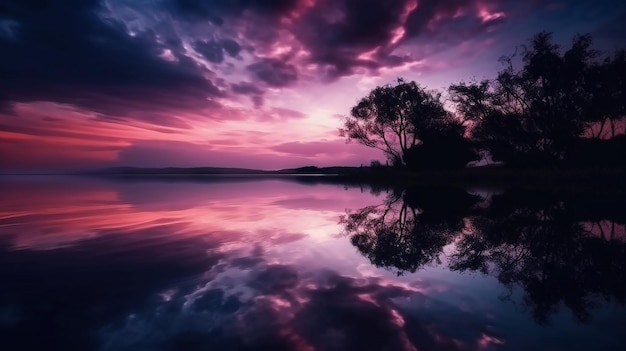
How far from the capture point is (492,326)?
3365 mm

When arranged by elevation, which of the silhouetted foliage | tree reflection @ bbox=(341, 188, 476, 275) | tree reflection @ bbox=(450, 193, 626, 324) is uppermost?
the silhouetted foliage

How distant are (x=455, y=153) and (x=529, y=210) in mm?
34087

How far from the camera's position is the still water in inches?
122

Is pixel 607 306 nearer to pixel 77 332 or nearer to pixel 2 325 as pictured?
pixel 77 332

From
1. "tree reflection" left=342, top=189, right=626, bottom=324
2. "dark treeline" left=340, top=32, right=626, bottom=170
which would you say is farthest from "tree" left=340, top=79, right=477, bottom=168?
"tree reflection" left=342, top=189, right=626, bottom=324

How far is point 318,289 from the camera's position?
14.8ft

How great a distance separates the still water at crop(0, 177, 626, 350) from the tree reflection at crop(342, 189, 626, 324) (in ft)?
0.12

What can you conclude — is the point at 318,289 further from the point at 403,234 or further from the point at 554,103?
the point at 554,103

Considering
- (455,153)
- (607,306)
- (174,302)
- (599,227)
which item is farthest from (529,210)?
(455,153)

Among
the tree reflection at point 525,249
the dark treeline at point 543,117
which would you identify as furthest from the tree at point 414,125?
the tree reflection at point 525,249

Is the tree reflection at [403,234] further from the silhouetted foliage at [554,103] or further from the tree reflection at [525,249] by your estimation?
the silhouetted foliage at [554,103]

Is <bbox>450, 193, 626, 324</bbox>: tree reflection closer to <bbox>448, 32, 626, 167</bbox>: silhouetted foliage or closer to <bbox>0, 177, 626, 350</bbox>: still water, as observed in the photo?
<bbox>0, 177, 626, 350</bbox>: still water

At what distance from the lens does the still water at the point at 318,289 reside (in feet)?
10.1

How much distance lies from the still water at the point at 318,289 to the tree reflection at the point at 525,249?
0.04 m
